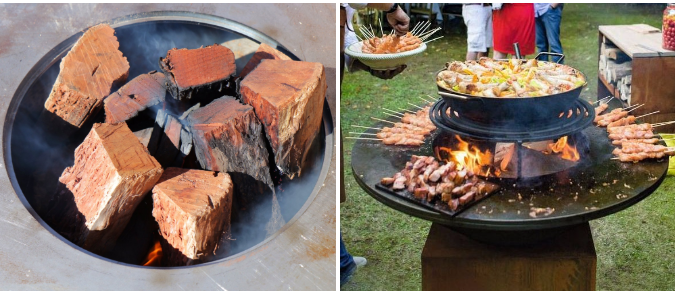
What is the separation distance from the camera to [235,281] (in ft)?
5.82

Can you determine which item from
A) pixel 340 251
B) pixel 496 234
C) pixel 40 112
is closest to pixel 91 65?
pixel 40 112

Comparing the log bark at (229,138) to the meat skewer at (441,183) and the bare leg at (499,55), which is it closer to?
the meat skewer at (441,183)

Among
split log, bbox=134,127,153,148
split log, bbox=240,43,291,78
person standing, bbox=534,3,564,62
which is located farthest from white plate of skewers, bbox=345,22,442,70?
split log, bbox=134,127,153,148

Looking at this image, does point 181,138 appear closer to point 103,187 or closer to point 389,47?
point 103,187

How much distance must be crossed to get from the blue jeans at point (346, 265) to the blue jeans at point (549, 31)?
0.91m

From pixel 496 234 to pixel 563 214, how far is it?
288 millimetres

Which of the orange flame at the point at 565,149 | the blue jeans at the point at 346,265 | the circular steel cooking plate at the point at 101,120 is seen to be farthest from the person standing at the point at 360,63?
the orange flame at the point at 565,149

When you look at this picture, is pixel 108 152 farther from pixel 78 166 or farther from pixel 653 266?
pixel 653 266

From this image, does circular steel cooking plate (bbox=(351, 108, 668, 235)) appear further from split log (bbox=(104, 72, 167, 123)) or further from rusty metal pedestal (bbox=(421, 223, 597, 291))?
split log (bbox=(104, 72, 167, 123))

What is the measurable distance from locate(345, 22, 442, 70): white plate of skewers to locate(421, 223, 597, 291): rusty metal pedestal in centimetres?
62

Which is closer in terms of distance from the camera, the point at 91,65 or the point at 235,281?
the point at 235,281

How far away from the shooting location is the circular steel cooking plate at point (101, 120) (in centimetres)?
190

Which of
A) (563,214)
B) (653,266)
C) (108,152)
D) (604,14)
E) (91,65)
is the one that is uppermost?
(604,14)

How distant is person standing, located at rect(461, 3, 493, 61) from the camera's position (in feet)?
6.23
